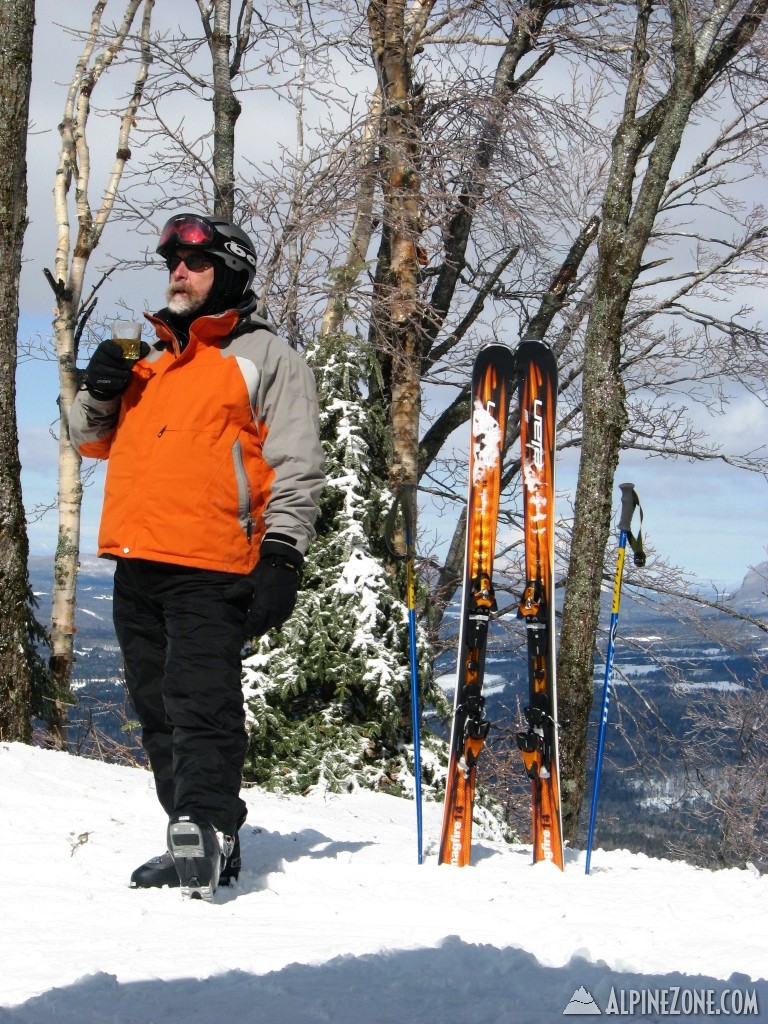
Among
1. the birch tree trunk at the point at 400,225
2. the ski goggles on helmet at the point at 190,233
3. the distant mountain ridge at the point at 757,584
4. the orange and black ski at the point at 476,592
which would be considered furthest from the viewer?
the distant mountain ridge at the point at 757,584

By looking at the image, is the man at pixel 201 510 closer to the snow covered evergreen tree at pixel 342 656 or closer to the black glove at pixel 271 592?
the black glove at pixel 271 592

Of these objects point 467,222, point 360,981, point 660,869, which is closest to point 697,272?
point 467,222

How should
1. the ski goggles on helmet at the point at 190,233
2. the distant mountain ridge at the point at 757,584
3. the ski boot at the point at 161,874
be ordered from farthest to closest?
the distant mountain ridge at the point at 757,584
the ski goggles on helmet at the point at 190,233
the ski boot at the point at 161,874

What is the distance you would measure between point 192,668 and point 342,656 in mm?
3778

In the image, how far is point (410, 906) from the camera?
346 cm

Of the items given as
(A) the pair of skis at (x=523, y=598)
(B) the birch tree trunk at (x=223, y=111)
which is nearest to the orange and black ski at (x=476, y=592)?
(A) the pair of skis at (x=523, y=598)

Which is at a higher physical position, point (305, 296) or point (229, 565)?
point (305, 296)

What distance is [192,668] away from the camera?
3305 millimetres

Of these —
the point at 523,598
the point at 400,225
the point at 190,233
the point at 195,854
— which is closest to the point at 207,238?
the point at 190,233

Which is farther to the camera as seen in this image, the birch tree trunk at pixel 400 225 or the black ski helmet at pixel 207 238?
the birch tree trunk at pixel 400 225

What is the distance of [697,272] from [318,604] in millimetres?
10413

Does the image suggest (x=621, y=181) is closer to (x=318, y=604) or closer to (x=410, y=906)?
(x=318, y=604)

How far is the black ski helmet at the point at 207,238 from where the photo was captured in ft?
11.5

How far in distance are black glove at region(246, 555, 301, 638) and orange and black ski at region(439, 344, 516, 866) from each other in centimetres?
139
